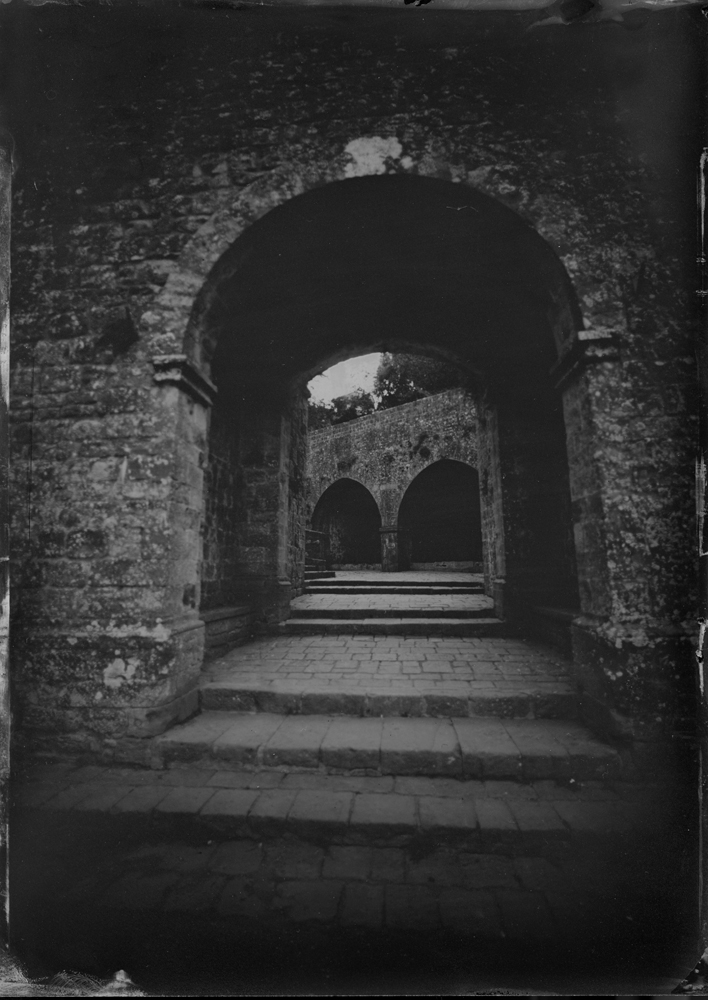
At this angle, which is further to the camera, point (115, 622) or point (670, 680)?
point (115, 622)

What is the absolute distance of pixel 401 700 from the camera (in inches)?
126

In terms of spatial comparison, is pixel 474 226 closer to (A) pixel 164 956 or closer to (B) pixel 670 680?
(B) pixel 670 680

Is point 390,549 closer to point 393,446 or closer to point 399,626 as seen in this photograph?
point 393,446

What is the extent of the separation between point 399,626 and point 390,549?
30.8ft

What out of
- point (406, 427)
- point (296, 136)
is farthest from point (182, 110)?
point (406, 427)

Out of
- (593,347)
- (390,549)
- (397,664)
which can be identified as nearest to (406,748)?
(397,664)

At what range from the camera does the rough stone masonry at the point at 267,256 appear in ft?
9.39

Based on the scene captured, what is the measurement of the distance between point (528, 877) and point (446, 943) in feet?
1.70

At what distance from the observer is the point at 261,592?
17.9 ft

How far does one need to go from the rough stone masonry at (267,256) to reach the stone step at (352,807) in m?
0.37

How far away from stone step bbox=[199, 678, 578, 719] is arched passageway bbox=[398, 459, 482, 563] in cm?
1126

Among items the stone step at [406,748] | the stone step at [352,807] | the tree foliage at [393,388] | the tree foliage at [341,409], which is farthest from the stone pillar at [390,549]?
the stone step at [352,807]

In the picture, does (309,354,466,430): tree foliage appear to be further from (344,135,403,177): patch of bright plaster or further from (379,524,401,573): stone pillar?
(344,135,403,177): patch of bright plaster

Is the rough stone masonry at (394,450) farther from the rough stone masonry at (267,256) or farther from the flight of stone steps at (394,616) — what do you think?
the rough stone masonry at (267,256)
